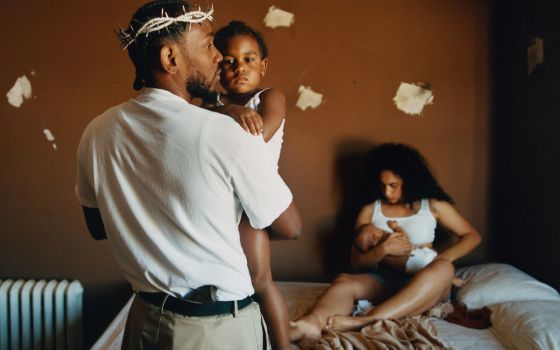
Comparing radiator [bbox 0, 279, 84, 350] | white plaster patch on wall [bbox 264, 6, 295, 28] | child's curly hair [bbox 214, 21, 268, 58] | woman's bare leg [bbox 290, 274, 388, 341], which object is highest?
white plaster patch on wall [bbox 264, 6, 295, 28]

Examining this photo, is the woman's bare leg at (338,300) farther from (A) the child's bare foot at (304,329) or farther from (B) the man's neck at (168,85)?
(B) the man's neck at (168,85)

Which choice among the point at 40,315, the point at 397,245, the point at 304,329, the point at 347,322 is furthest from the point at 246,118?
the point at 40,315

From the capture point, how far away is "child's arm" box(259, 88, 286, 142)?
147 centimetres

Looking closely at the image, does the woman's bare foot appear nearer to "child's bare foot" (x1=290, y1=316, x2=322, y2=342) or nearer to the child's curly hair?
"child's bare foot" (x1=290, y1=316, x2=322, y2=342)

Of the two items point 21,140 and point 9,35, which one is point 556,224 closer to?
point 21,140

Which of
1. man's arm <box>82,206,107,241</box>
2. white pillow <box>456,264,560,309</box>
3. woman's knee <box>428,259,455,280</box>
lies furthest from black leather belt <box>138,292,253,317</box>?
white pillow <box>456,264,560,309</box>

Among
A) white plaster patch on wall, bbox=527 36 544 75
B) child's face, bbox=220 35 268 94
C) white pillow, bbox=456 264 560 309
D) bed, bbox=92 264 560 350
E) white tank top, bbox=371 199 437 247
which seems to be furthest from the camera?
white tank top, bbox=371 199 437 247

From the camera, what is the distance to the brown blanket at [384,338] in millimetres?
1799

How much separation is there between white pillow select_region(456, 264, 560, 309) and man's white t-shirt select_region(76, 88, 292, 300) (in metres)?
1.54

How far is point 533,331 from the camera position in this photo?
5.80 ft

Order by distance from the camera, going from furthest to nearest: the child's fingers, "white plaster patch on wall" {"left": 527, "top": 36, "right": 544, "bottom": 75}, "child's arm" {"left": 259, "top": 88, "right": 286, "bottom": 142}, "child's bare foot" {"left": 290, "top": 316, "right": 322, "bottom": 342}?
"white plaster patch on wall" {"left": 527, "top": 36, "right": 544, "bottom": 75} < "child's bare foot" {"left": 290, "top": 316, "right": 322, "bottom": 342} < "child's arm" {"left": 259, "top": 88, "right": 286, "bottom": 142} < the child's fingers

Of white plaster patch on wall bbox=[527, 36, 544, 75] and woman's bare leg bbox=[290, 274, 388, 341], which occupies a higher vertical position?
white plaster patch on wall bbox=[527, 36, 544, 75]

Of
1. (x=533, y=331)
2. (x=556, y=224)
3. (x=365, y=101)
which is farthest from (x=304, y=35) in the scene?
(x=533, y=331)

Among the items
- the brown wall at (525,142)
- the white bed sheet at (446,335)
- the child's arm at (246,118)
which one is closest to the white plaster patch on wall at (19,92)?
the white bed sheet at (446,335)
